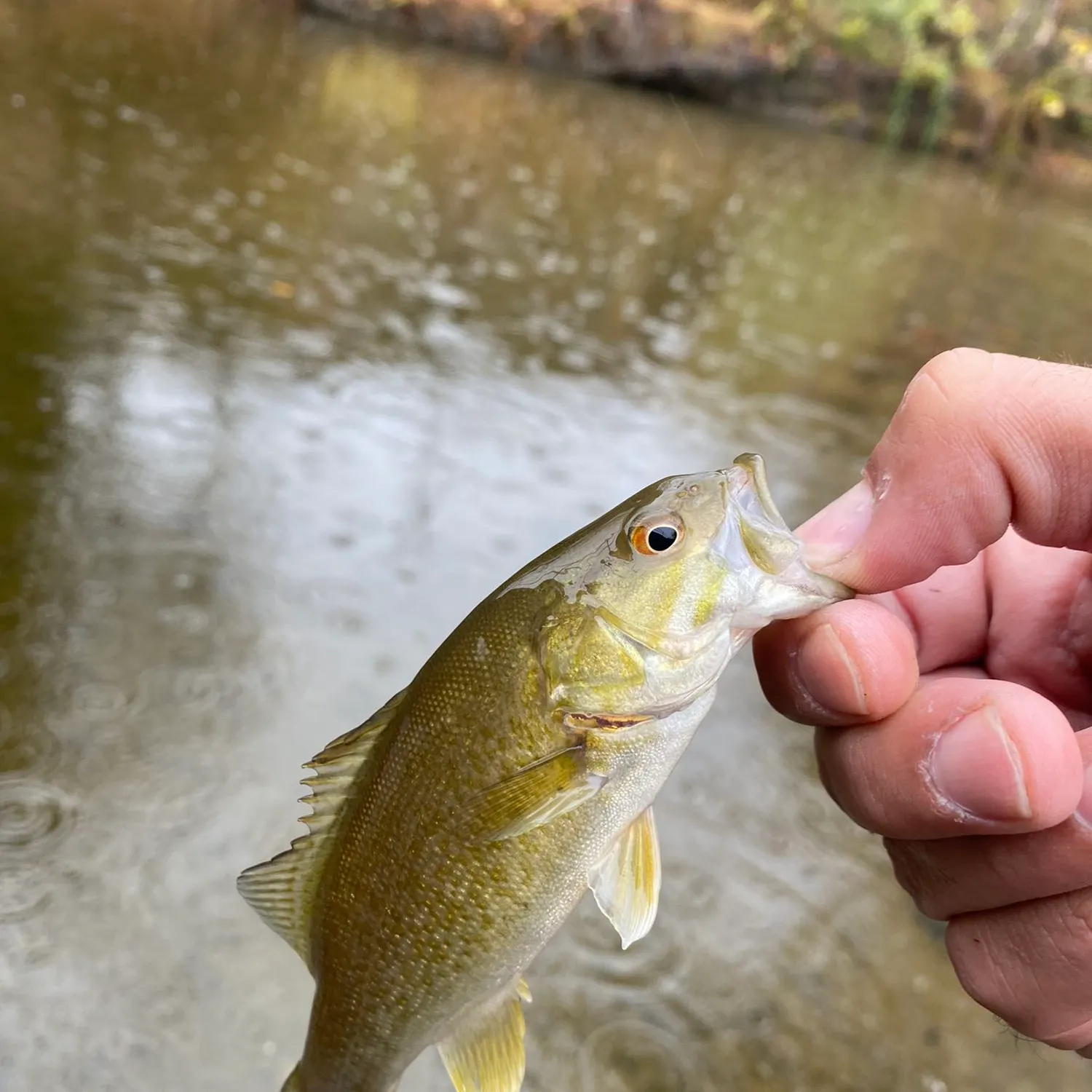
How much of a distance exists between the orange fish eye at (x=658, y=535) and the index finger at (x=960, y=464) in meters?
0.24

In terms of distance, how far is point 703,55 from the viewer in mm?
23266

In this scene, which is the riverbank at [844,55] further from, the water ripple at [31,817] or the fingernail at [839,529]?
the fingernail at [839,529]

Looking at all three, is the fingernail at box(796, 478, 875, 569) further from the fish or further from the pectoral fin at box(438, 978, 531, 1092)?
the pectoral fin at box(438, 978, 531, 1092)

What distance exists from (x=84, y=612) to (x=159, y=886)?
1.29 m

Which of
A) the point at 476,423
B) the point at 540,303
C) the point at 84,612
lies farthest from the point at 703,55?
the point at 84,612

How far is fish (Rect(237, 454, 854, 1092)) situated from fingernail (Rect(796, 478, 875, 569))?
5 centimetres

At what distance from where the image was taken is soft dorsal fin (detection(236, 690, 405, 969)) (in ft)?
5.79

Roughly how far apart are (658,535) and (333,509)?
321cm

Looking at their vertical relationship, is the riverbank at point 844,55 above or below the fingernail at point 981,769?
below

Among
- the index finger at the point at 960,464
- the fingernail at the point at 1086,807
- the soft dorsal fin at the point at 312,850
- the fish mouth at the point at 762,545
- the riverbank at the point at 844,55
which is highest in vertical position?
the index finger at the point at 960,464

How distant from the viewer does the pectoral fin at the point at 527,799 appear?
1.61 meters

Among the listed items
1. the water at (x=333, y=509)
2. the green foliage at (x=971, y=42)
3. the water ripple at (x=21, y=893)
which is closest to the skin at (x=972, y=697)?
the water at (x=333, y=509)

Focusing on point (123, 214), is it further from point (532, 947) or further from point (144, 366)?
point (532, 947)

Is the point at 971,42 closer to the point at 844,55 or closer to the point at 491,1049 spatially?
the point at 844,55
